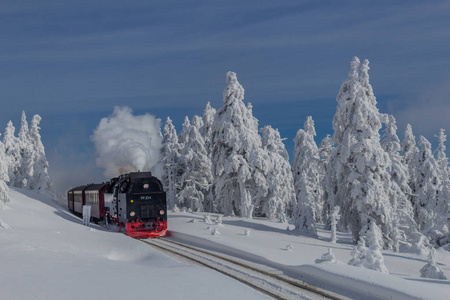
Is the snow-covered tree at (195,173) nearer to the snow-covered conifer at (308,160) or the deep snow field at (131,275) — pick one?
the snow-covered conifer at (308,160)

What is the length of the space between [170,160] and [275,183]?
16.2m

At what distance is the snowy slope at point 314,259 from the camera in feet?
40.9

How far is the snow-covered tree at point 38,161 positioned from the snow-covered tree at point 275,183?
32.9 m

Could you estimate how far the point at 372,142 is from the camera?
109ft

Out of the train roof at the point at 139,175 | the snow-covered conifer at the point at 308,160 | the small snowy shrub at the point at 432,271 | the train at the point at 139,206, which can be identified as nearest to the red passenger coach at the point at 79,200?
the train at the point at 139,206

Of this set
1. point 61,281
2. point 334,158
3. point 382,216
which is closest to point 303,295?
point 61,281

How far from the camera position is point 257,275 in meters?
15.1

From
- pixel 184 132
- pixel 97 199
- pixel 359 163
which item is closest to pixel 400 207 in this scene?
pixel 359 163

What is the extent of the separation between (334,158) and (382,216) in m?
5.88

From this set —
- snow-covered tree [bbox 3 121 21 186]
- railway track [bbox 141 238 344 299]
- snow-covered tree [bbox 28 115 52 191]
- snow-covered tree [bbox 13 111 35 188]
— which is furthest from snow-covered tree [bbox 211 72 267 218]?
snow-covered tree [bbox 3 121 21 186]

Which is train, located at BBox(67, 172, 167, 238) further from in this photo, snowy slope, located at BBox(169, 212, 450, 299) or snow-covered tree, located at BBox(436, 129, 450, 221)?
snow-covered tree, located at BBox(436, 129, 450, 221)

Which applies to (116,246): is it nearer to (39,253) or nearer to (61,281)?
(39,253)

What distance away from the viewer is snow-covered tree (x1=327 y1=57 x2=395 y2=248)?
3241 cm

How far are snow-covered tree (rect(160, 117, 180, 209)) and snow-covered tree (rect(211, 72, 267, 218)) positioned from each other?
564 inches
